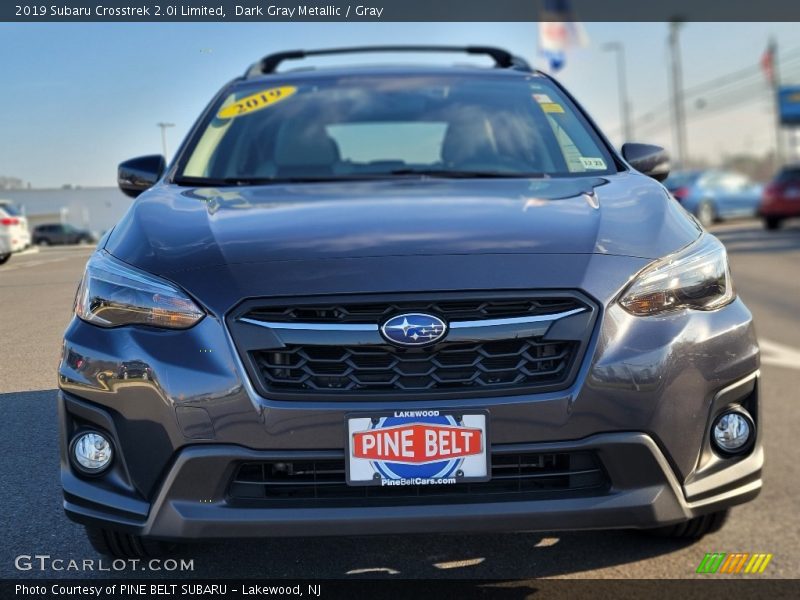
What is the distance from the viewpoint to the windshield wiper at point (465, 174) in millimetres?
3070

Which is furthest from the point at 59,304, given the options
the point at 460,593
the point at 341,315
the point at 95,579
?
the point at 460,593

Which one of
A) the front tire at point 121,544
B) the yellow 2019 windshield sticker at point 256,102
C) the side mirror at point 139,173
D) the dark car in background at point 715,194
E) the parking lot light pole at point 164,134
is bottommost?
the dark car in background at point 715,194

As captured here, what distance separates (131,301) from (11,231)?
1013mm

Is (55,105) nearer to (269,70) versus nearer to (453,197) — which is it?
(269,70)

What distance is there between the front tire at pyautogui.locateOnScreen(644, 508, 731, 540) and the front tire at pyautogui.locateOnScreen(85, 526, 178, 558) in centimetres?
144

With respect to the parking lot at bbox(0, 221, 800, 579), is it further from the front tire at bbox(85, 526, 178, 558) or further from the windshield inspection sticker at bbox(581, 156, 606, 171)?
the windshield inspection sticker at bbox(581, 156, 606, 171)

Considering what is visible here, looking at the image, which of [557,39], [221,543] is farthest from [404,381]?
[557,39]

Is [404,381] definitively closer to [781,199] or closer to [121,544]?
[121,544]

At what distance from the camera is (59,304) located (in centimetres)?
269

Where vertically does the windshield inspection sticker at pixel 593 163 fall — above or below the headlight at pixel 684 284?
above

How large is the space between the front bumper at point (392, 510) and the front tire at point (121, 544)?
0.28m

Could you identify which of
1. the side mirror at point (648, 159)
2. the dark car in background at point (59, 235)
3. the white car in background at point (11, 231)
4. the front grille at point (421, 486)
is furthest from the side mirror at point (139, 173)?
the side mirror at point (648, 159)

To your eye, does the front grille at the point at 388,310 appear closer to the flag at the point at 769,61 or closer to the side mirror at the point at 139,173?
the side mirror at the point at 139,173

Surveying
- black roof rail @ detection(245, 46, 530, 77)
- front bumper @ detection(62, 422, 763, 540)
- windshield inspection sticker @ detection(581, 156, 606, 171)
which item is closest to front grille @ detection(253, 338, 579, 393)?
front bumper @ detection(62, 422, 763, 540)
